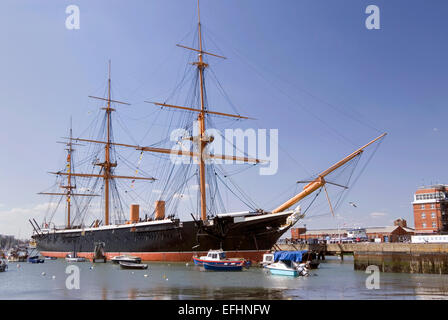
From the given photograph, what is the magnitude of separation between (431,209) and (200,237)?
6293cm

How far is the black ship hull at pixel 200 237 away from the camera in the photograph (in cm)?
4891

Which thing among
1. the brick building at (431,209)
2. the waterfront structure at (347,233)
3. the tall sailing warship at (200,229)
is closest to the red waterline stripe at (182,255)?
the tall sailing warship at (200,229)

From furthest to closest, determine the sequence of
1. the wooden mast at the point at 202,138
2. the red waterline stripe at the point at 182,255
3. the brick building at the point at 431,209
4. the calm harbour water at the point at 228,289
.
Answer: the brick building at the point at 431,209 → the wooden mast at the point at 202,138 → the red waterline stripe at the point at 182,255 → the calm harbour water at the point at 228,289

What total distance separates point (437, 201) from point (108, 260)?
226ft

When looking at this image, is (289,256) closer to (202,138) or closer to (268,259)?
(268,259)

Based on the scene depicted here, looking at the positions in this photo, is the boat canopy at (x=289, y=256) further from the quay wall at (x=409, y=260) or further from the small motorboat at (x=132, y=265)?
the small motorboat at (x=132, y=265)

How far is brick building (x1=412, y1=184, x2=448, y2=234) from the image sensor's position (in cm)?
8881

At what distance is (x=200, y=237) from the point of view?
50281mm

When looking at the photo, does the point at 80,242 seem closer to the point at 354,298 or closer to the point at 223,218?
the point at 223,218

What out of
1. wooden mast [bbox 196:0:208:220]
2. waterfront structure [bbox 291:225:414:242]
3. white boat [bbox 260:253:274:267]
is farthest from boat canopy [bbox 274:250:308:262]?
waterfront structure [bbox 291:225:414:242]

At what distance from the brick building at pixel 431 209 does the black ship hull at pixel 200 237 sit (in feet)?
179

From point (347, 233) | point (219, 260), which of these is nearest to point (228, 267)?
point (219, 260)

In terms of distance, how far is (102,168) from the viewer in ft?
260
